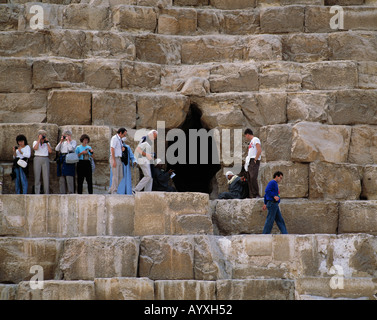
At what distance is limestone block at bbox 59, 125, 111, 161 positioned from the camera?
1526 centimetres

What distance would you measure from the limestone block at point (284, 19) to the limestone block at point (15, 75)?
557 centimetres

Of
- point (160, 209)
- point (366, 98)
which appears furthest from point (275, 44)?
point (160, 209)

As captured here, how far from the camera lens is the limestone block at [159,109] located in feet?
52.5

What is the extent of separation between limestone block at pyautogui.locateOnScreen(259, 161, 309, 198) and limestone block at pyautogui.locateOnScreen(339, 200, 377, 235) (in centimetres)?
108

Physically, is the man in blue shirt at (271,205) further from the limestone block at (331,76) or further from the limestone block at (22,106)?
the limestone block at (22,106)

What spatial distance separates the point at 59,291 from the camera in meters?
11.5

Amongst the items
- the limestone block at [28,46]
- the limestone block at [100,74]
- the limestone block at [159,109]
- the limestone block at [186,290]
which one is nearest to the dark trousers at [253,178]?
the limestone block at [159,109]

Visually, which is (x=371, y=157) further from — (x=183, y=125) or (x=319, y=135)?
(x=183, y=125)

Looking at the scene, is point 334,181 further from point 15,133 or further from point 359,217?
point 15,133

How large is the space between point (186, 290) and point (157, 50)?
7.05 metres

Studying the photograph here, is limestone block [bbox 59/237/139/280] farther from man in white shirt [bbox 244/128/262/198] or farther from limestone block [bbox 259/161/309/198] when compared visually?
limestone block [bbox 259/161/309/198]

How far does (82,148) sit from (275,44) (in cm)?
531

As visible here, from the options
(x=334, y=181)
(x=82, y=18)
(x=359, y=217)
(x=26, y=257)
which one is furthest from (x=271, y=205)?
(x=82, y=18)

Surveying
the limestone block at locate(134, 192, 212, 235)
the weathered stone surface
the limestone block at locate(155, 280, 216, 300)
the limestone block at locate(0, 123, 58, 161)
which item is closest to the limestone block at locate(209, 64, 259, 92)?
the weathered stone surface
